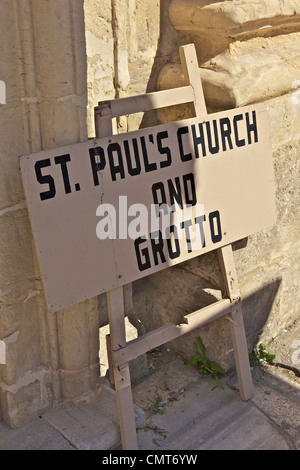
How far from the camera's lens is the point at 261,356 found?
13.5ft

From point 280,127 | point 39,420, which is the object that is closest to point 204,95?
point 280,127

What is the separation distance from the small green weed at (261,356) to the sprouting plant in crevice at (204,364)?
1.02ft

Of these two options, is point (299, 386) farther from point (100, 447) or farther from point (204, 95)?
point (204, 95)

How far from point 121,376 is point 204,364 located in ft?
2.99

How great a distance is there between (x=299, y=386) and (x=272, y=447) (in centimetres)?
61

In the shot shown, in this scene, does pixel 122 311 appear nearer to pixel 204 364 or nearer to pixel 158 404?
pixel 158 404

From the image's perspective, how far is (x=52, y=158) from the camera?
2.79 meters

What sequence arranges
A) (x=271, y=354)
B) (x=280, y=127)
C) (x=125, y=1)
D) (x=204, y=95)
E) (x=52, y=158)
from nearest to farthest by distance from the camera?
(x=52, y=158) < (x=125, y=1) < (x=204, y=95) < (x=280, y=127) < (x=271, y=354)

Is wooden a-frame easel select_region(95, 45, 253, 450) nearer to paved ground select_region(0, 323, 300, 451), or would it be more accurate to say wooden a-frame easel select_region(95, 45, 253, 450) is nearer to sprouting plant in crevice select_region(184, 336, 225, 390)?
paved ground select_region(0, 323, 300, 451)

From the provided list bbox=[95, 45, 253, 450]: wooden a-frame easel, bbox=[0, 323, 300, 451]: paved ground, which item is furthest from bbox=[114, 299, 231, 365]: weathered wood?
bbox=[0, 323, 300, 451]: paved ground

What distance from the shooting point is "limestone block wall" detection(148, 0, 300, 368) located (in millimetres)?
3465

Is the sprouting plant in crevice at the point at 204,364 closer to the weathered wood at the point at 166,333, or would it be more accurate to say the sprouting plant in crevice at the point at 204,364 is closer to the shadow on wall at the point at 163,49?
the weathered wood at the point at 166,333

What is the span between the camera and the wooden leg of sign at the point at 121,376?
3.14 meters

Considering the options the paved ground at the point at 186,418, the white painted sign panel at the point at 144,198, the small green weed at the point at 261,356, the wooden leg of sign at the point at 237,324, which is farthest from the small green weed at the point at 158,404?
the white painted sign panel at the point at 144,198
